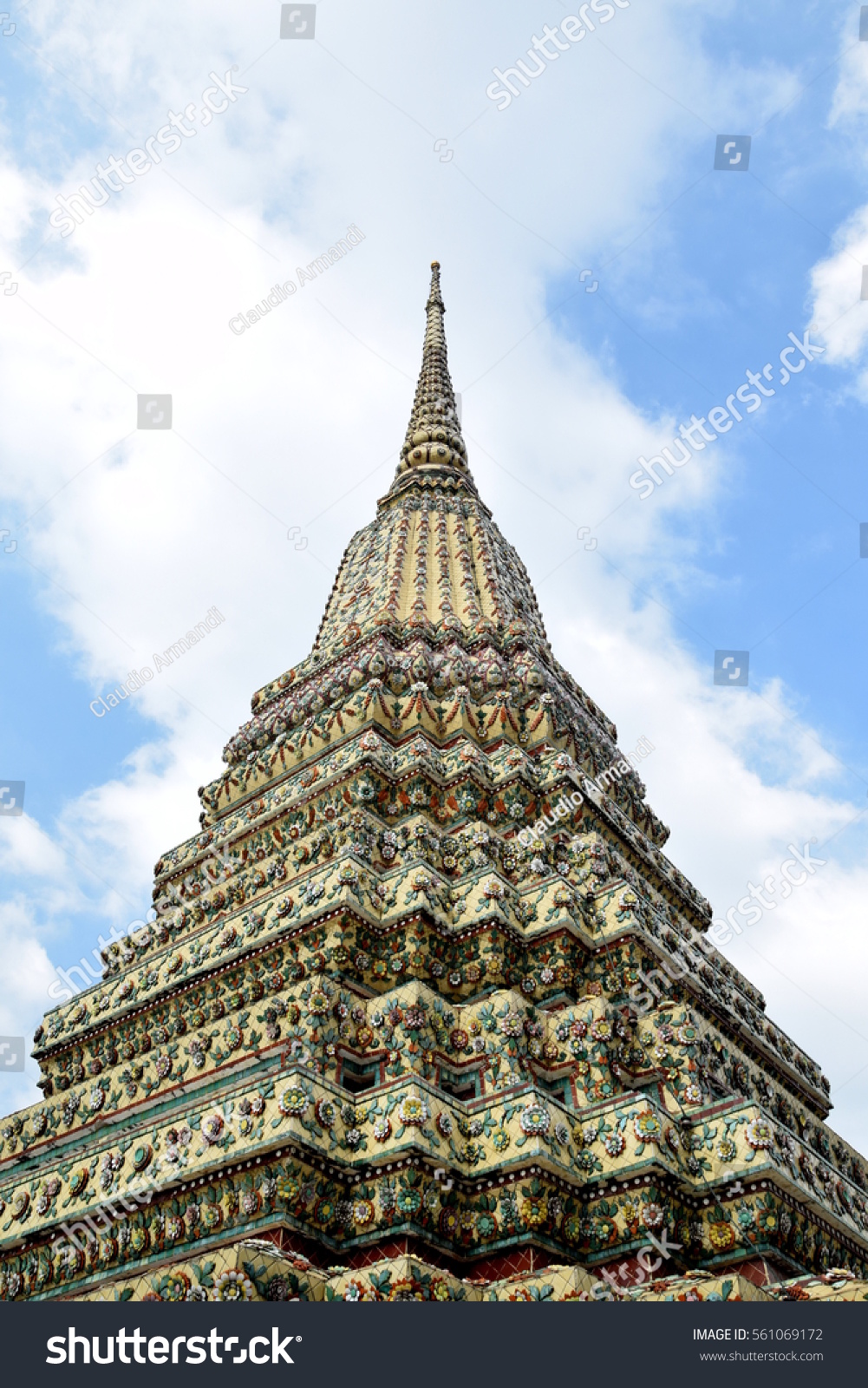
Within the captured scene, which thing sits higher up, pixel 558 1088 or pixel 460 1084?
pixel 460 1084

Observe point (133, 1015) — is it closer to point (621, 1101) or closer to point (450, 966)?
point (450, 966)

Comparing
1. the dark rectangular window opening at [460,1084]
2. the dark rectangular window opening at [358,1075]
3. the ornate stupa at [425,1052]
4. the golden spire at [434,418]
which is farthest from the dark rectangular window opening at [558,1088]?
the golden spire at [434,418]

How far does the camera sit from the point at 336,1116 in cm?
980

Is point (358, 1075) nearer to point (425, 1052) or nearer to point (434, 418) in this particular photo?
point (425, 1052)

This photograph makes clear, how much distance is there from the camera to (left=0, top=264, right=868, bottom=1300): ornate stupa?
370 inches

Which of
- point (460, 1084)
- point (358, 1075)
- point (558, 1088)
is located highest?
point (358, 1075)

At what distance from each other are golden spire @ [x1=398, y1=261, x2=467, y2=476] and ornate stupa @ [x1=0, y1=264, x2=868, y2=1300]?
9532 millimetres

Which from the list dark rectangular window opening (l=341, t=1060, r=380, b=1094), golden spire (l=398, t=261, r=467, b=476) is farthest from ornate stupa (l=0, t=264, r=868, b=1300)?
golden spire (l=398, t=261, r=467, b=476)

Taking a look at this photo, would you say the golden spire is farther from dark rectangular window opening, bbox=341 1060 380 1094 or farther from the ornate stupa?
dark rectangular window opening, bbox=341 1060 380 1094

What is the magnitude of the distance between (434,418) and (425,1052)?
71.1ft

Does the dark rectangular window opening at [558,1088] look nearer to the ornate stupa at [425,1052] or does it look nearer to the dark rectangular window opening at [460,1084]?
the ornate stupa at [425,1052]

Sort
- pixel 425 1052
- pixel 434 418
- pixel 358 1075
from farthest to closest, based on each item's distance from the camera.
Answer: pixel 434 418 < pixel 358 1075 < pixel 425 1052

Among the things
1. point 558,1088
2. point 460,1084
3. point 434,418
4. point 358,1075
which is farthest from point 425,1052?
point 434,418

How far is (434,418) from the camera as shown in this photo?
29.8m
